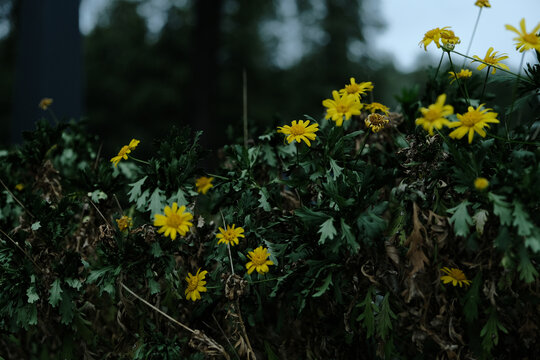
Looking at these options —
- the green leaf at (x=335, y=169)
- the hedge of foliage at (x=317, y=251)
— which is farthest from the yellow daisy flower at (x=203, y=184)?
the green leaf at (x=335, y=169)

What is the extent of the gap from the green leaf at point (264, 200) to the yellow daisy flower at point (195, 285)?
313 millimetres

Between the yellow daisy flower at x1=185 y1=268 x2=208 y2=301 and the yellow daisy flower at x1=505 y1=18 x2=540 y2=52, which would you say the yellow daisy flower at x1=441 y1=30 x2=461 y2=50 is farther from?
the yellow daisy flower at x1=185 y1=268 x2=208 y2=301

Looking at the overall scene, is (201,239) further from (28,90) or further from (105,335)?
Answer: (28,90)

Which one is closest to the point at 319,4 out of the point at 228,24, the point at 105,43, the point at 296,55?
the point at 296,55

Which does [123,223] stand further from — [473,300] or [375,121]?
[473,300]

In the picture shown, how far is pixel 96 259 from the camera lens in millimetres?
2227

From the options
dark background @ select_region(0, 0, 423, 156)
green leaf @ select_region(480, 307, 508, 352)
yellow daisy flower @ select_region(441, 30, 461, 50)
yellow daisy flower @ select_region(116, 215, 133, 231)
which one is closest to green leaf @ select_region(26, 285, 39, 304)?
yellow daisy flower @ select_region(116, 215, 133, 231)

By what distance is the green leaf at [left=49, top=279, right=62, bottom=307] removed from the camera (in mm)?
1729

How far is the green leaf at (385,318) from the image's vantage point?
1580 millimetres

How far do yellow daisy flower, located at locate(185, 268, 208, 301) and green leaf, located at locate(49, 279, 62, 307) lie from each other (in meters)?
0.46

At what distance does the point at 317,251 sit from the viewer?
1.67 metres

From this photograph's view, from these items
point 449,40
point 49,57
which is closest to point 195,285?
point 449,40

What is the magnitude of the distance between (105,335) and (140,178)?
2.47 ft

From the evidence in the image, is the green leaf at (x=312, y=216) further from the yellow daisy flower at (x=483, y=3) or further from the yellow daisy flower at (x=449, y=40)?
the yellow daisy flower at (x=483, y=3)
